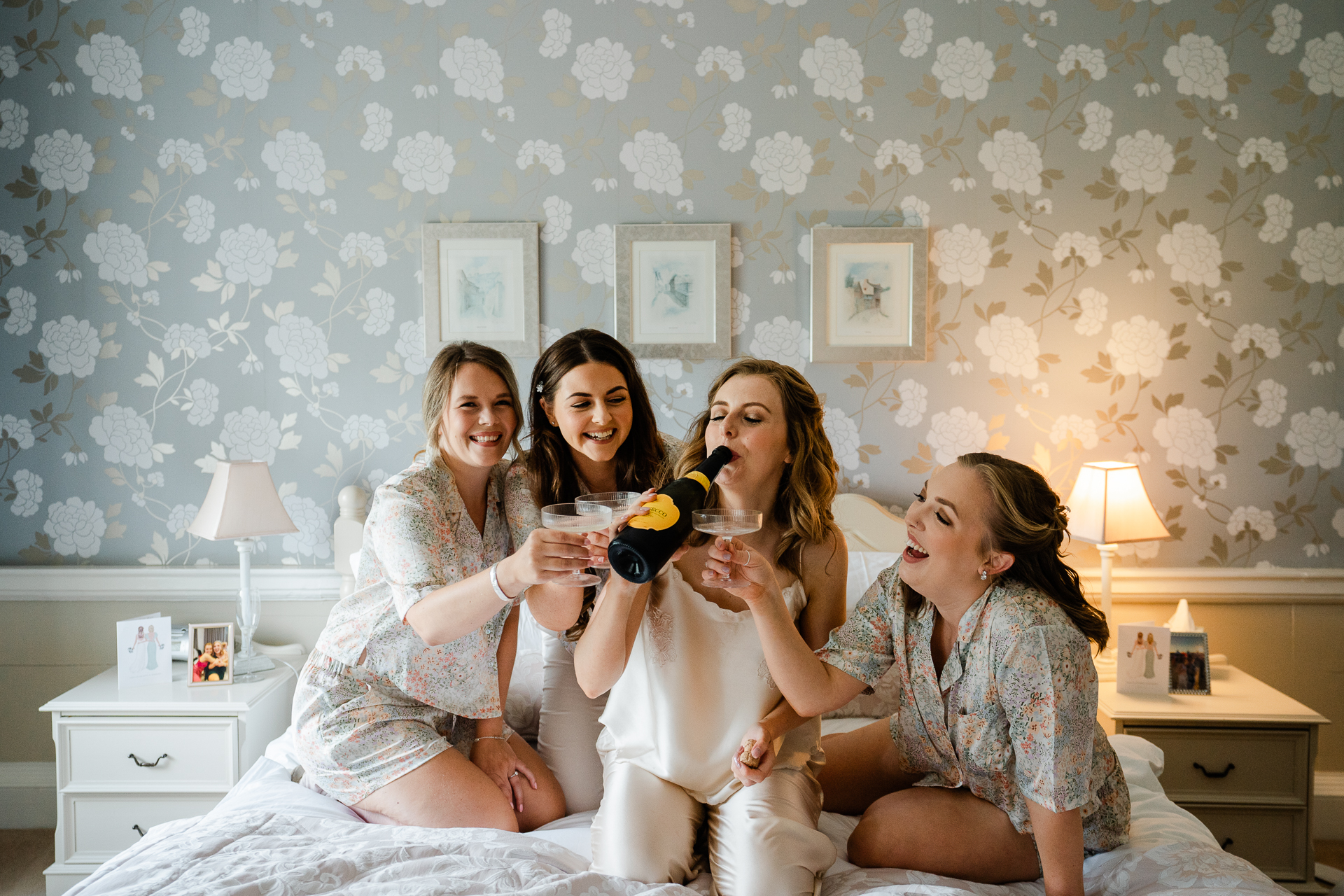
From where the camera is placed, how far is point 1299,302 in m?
2.62

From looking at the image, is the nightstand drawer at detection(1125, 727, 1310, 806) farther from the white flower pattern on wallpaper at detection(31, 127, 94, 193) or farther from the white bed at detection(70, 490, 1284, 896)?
the white flower pattern on wallpaper at detection(31, 127, 94, 193)

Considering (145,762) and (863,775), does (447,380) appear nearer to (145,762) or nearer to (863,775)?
(863,775)

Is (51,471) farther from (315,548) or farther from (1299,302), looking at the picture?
(1299,302)

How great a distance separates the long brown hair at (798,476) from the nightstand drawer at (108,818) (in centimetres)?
175

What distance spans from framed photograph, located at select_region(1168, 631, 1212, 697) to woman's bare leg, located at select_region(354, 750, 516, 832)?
1.87 m

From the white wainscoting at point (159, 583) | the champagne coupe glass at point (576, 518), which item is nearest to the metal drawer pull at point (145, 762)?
the white wainscoting at point (159, 583)

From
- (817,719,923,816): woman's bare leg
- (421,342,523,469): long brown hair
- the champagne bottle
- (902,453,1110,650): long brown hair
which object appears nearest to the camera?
the champagne bottle

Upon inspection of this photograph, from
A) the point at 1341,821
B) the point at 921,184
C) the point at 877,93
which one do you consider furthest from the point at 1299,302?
the point at 1341,821

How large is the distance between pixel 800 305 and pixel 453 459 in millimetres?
1312

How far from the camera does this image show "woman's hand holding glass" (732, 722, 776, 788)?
1415 mm

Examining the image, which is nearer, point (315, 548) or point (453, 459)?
point (453, 459)

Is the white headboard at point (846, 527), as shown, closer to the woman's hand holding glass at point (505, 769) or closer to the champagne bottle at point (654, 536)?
the woman's hand holding glass at point (505, 769)

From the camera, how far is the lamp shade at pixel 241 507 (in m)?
2.38

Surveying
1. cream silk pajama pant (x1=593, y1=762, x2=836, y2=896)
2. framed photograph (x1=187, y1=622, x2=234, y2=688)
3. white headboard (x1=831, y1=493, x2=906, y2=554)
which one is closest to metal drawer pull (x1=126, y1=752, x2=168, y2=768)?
framed photograph (x1=187, y1=622, x2=234, y2=688)
